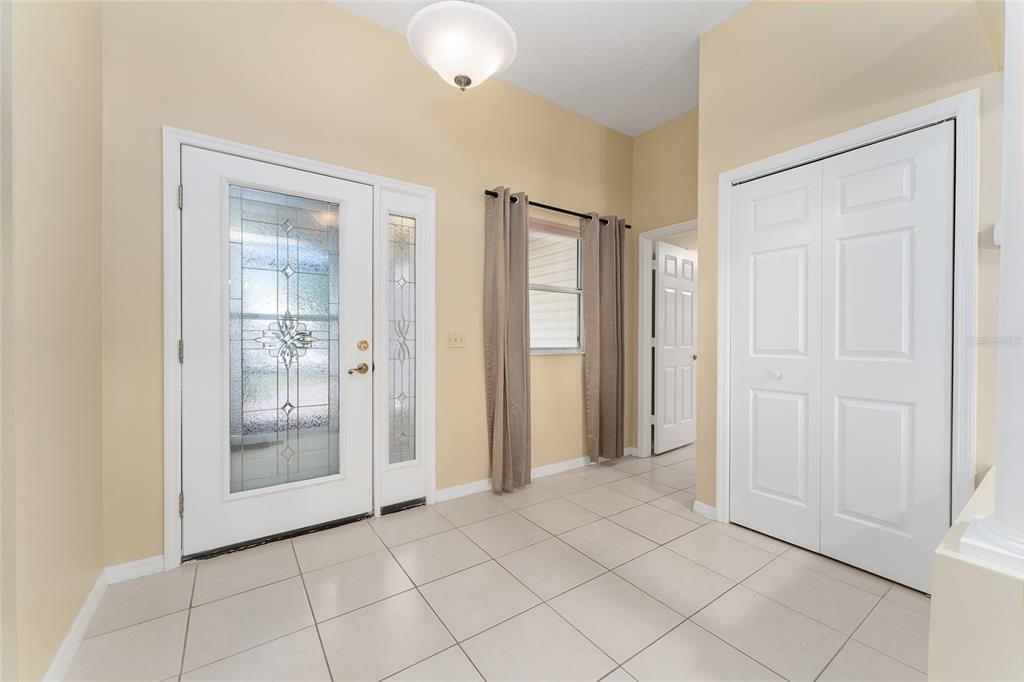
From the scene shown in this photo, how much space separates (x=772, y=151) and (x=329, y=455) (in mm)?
3066

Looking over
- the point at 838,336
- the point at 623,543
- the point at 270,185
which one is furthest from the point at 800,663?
the point at 270,185

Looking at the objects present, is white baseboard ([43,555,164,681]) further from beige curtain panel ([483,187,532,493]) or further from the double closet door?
the double closet door

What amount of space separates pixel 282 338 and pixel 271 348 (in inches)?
3.0

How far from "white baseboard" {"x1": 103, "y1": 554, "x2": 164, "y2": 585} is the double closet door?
3.04m

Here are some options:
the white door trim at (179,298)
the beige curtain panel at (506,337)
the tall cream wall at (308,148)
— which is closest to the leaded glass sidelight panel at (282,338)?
the white door trim at (179,298)

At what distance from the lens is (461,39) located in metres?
1.76

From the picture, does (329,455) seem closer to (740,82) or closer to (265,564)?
(265,564)

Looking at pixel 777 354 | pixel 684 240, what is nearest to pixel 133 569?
pixel 777 354

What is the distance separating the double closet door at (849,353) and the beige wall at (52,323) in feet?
9.84

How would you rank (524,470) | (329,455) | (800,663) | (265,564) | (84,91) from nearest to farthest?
(800,663)
(84,91)
(265,564)
(329,455)
(524,470)

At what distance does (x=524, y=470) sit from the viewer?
3102 mm

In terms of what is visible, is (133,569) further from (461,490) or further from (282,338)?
(461,490)

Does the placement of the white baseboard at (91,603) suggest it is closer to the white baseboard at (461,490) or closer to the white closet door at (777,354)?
the white baseboard at (461,490)

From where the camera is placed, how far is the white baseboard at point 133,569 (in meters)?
1.87
